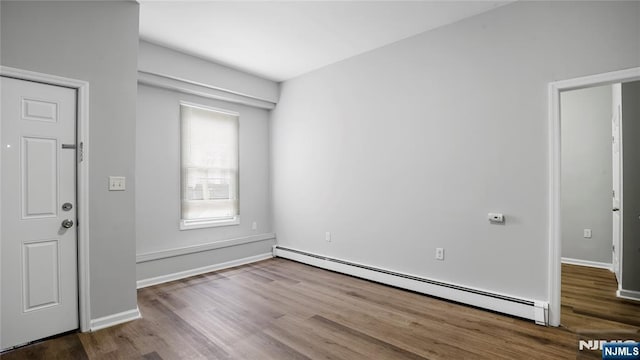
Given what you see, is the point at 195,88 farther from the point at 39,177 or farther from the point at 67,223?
the point at 67,223

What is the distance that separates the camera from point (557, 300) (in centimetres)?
261

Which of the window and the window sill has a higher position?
the window

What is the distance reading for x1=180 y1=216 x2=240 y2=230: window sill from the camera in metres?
4.23

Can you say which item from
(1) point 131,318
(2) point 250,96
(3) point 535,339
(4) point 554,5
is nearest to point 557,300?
(3) point 535,339

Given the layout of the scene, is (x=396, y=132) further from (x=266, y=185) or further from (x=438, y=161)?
(x=266, y=185)

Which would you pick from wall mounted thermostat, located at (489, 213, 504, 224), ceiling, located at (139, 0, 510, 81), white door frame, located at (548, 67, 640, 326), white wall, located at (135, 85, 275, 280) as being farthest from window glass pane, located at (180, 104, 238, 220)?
white door frame, located at (548, 67, 640, 326)

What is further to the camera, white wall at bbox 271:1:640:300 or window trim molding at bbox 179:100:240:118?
window trim molding at bbox 179:100:240:118

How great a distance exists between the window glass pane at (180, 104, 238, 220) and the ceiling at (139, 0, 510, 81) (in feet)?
3.00

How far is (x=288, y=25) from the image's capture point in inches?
130

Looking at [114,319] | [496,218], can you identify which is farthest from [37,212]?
[496,218]

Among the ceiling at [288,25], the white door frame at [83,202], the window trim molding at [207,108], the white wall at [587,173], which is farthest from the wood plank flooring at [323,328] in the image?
the ceiling at [288,25]

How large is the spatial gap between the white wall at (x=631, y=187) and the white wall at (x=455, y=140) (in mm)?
1205

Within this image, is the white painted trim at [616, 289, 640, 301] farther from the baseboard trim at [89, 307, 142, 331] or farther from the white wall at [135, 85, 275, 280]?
the baseboard trim at [89, 307, 142, 331]

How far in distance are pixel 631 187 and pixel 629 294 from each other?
1.12m
